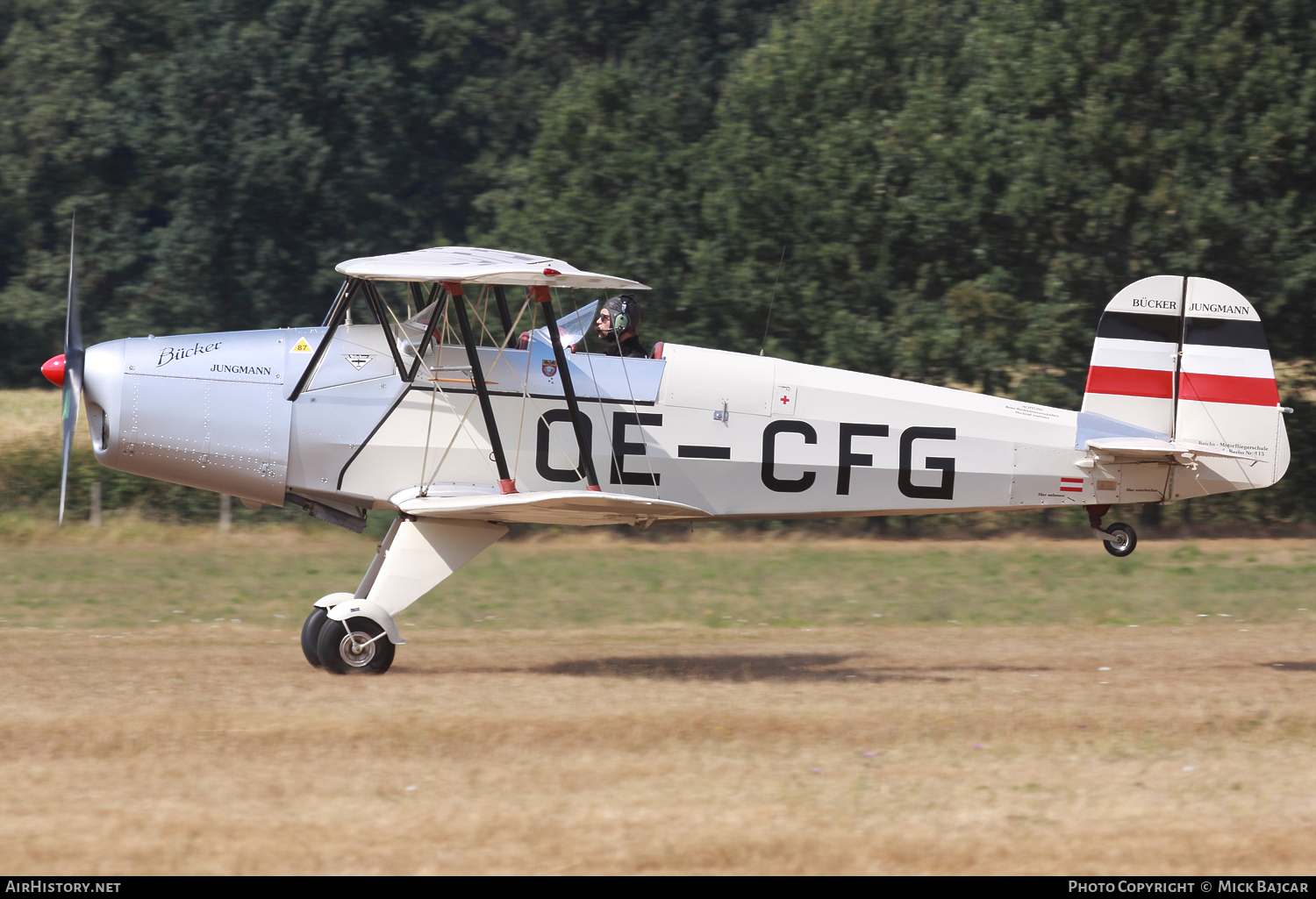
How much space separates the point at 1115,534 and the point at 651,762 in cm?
447

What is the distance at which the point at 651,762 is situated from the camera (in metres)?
7.62

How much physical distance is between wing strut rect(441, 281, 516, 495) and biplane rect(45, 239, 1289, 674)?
2cm

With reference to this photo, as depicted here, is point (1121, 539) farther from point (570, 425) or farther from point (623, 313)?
point (570, 425)

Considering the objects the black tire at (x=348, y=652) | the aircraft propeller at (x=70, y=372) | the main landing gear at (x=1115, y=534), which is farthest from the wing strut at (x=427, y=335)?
the main landing gear at (x=1115, y=534)

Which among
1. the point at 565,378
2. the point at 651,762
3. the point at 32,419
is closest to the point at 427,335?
the point at 565,378

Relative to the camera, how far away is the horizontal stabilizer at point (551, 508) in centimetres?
870

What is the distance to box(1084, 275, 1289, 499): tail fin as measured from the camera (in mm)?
10344

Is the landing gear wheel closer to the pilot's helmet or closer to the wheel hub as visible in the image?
the pilot's helmet

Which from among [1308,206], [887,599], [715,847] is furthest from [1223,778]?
[1308,206]

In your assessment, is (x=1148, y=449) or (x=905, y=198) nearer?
(x=1148, y=449)

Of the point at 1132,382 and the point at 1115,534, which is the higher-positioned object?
the point at 1132,382

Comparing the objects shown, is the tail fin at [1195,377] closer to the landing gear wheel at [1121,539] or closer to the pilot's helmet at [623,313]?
the landing gear wheel at [1121,539]

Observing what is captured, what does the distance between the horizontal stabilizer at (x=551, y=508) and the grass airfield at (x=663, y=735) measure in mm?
1149

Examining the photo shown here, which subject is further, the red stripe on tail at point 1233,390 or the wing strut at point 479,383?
the red stripe on tail at point 1233,390
